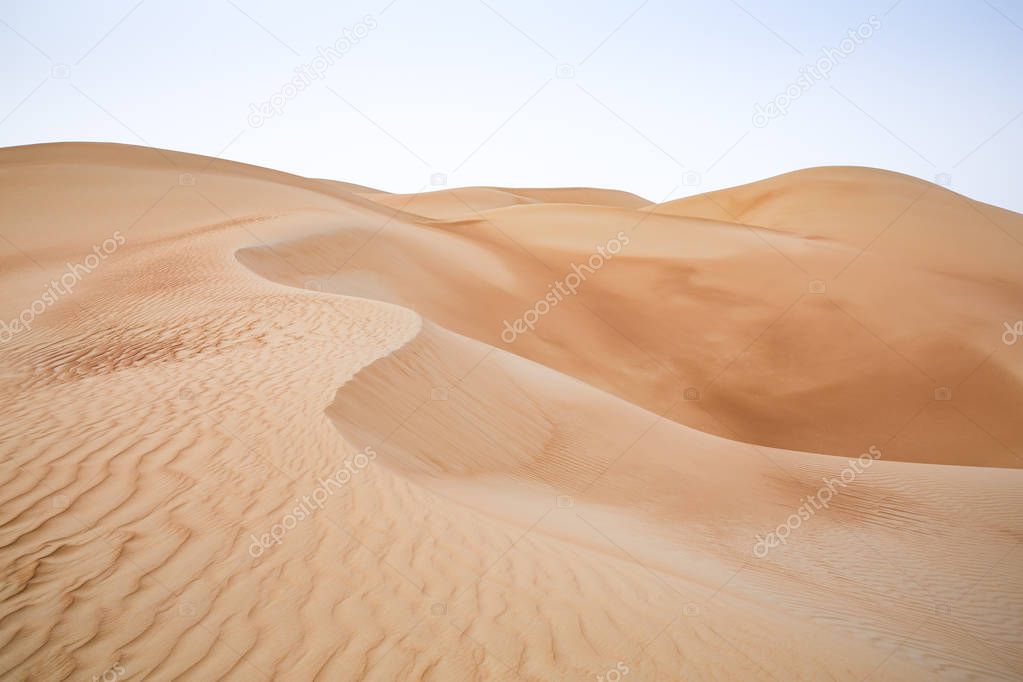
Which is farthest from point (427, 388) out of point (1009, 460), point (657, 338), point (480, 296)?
point (1009, 460)

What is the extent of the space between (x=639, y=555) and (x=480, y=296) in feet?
44.0

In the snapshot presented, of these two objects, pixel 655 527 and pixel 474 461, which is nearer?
pixel 655 527

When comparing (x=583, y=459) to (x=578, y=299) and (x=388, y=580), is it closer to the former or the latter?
(x=388, y=580)

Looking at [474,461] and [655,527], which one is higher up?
[474,461]

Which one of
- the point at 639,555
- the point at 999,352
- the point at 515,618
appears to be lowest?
the point at 999,352

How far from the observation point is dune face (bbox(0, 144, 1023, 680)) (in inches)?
126

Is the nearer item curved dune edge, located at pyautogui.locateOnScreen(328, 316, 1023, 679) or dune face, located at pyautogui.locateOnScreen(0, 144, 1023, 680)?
dune face, located at pyautogui.locateOnScreen(0, 144, 1023, 680)

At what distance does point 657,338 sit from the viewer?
18078 millimetres

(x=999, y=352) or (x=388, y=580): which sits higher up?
(x=388, y=580)

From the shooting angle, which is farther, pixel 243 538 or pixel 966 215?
pixel 966 215

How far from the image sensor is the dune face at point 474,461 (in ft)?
10.5

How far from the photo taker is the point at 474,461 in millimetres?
6887

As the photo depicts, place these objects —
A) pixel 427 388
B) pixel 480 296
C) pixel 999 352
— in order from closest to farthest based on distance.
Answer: pixel 427 388, pixel 999 352, pixel 480 296

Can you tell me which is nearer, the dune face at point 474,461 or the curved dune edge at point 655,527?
the dune face at point 474,461
